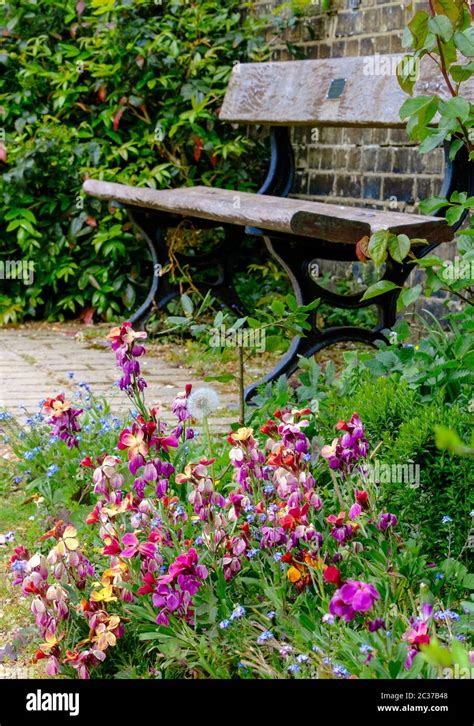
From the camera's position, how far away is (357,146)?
609cm

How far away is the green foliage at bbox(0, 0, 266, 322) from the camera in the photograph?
625 cm

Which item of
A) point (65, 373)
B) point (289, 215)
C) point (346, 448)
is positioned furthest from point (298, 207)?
point (346, 448)

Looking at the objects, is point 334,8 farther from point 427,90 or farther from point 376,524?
point 376,524

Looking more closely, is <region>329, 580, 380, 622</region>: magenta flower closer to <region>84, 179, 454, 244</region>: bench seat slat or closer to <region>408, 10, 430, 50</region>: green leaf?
<region>408, 10, 430, 50</region>: green leaf

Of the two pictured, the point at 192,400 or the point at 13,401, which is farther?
the point at 13,401

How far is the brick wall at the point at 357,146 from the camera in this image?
5.65 m

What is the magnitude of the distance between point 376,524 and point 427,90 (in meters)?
2.50

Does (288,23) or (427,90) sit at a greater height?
(288,23)

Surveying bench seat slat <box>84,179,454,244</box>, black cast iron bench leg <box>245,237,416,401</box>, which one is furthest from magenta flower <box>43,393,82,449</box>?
black cast iron bench leg <box>245,237,416,401</box>

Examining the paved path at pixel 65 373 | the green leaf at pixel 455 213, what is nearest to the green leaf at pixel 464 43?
the green leaf at pixel 455 213

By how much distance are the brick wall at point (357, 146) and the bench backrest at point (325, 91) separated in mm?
→ 592

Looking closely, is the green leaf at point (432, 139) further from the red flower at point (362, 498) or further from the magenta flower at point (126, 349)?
the red flower at point (362, 498)

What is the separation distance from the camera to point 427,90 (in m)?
4.32
